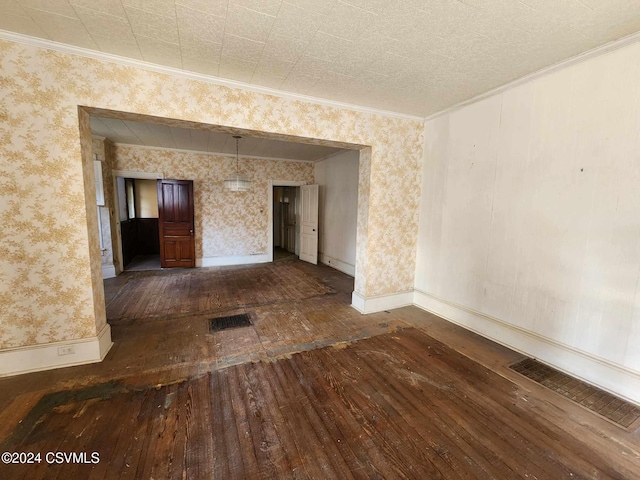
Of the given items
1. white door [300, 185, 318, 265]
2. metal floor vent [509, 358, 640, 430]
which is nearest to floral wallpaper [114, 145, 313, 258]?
white door [300, 185, 318, 265]

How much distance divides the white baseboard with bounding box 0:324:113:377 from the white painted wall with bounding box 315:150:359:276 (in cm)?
449

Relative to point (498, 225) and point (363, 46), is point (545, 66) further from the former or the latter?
point (363, 46)

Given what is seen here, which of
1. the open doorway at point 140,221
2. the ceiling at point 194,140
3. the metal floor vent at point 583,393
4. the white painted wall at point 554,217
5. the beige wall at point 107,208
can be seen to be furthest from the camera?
the open doorway at point 140,221

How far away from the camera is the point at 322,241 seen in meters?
7.29

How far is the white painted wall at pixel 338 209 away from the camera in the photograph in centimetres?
596

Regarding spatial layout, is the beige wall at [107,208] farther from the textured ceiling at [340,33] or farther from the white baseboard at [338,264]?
the white baseboard at [338,264]

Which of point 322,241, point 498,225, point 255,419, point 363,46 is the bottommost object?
point 255,419

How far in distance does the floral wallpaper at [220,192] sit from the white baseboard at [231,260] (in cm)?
10

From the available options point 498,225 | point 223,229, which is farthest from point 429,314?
point 223,229

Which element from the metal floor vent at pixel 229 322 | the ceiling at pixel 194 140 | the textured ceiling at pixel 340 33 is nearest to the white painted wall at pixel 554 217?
the textured ceiling at pixel 340 33

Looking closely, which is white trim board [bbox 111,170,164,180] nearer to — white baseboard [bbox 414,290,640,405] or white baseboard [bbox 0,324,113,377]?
white baseboard [bbox 0,324,113,377]

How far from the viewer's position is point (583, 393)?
88.7 inches

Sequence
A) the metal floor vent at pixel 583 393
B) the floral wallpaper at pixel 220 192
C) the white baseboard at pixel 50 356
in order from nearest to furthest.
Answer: the metal floor vent at pixel 583 393, the white baseboard at pixel 50 356, the floral wallpaper at pixel 220 192

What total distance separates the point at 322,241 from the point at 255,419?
5.51 m
